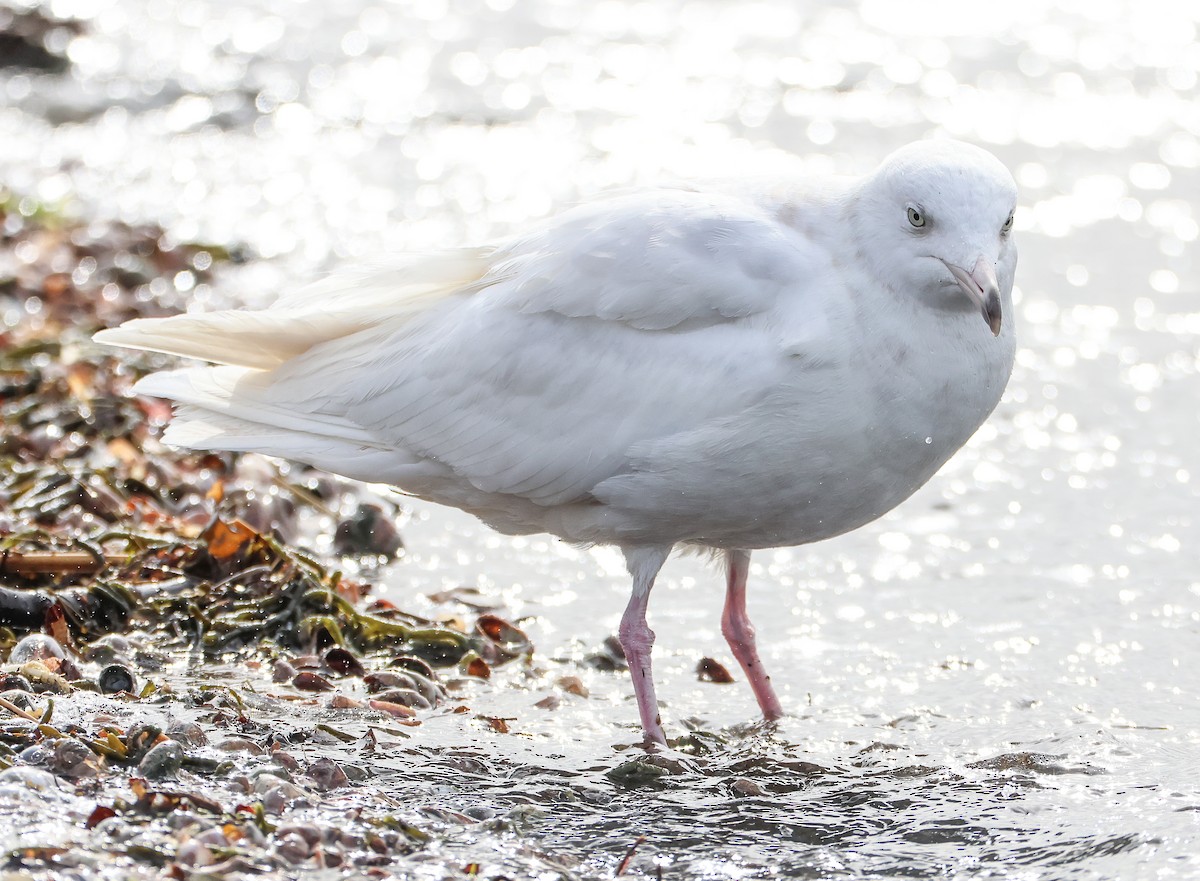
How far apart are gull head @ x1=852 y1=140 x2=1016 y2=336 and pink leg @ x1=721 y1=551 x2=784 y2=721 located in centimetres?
139

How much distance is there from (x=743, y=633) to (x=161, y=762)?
2091 millimetres

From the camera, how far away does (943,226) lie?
4.63 meters

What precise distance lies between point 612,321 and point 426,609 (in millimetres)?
1611

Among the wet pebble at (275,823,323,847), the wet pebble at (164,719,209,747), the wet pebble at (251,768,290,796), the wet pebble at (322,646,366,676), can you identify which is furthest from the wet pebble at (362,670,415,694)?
the wet pebble at (275,823,323,847)

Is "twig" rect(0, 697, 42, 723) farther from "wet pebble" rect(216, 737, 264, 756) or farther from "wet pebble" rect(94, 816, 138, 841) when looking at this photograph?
"wet pebble" rect(94, 816, 138, 841)

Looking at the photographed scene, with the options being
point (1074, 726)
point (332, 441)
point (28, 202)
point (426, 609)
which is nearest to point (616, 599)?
point (426, 609)

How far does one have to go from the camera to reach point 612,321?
5.06m

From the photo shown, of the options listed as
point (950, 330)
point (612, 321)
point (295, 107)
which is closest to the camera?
point (950, 330)

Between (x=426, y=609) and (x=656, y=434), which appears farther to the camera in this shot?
(x=426, y=609)

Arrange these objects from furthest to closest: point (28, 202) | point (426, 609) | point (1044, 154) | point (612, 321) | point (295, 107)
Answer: point (295, 107) < point (1044, 154) < point (28, 202) < point (426, 609) < point (612, 321)

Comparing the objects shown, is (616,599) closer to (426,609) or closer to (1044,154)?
(426,609)

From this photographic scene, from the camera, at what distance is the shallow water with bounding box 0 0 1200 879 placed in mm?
4727

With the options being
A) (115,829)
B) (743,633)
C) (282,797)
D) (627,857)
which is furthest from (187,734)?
(743,633)

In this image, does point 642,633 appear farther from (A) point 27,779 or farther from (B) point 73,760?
(A) point 27,779
